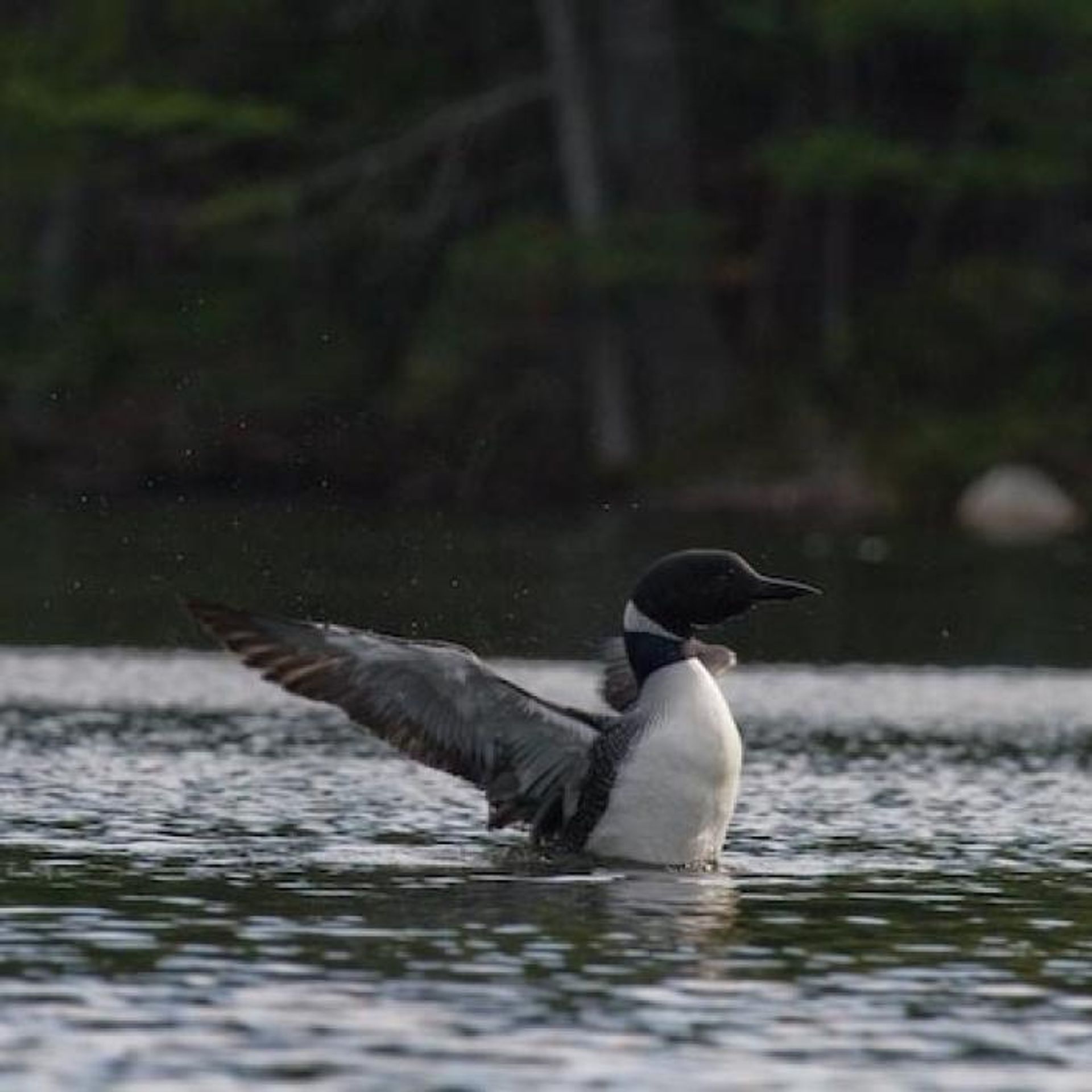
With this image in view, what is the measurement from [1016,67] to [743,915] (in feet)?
127

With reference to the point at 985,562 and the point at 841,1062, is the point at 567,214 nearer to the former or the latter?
the point at 985,562

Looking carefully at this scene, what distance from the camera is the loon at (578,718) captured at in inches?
630

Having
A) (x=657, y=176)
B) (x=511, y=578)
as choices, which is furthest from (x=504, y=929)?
(x=657, y=176)

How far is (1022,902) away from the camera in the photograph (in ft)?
50.2

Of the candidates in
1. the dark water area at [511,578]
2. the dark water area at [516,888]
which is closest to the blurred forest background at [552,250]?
the dark water area at [511,578]

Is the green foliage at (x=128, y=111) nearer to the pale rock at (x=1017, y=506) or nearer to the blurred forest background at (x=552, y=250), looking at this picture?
the blurred forest background at (x=552, y=250)

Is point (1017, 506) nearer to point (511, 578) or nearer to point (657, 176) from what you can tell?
point (657, 176)

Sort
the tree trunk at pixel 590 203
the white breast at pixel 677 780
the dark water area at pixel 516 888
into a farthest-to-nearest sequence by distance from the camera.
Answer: the tree trunk at pixel 590 203 < the white breast at pixel 677 780 < the dark water area at pixel 516 888

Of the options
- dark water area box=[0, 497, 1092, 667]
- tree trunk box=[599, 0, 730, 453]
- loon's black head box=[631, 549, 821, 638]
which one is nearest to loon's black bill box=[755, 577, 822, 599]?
loon's black head box=[631, 549, 821, 638]

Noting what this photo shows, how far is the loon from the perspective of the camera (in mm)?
Answer: 16000

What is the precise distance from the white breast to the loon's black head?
0.37 m

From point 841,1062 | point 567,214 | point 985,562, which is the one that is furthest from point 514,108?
point 841,1062

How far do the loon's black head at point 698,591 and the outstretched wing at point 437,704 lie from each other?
53 centimetres

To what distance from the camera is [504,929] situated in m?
14.1
